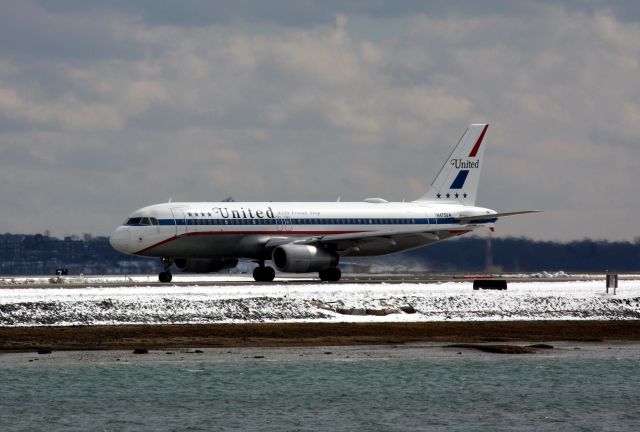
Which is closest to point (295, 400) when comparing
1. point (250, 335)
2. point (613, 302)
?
point (250, 335)

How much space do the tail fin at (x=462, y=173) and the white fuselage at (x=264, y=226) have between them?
2.82 meters

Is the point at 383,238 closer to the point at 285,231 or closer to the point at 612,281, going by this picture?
the point at 285,231

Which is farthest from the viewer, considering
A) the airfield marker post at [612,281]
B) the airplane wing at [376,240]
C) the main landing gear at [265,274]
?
the main landing gear at [265,274]

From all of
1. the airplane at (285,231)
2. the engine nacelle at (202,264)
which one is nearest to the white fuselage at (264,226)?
the airplane at (285,231)

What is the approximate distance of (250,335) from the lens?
50.6 m


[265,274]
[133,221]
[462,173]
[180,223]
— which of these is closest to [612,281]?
[265,274]

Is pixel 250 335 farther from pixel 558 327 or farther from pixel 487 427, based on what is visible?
pixel 487 427

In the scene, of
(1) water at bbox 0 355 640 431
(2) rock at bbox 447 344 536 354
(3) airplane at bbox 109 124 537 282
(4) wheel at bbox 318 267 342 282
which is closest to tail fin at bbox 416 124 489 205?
(3) airplane at bbox 109 124 537 282

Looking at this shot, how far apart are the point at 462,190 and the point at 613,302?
2596 cm

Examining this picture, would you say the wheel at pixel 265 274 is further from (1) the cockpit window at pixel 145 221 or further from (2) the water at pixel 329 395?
(2) the water at pixel 329 395

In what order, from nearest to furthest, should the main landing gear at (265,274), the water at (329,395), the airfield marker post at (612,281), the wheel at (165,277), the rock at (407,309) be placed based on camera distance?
1. the water at (329,395)
2. the rock at (407,309)
3. the airfield marker post at (612,281)
4. the wheel at (165,277)
5. the main landing gear at (265,274)

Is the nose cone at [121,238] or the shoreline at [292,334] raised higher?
the nose cone at [121,238]

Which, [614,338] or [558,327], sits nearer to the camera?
[614,338]

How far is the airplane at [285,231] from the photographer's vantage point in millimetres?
73812
